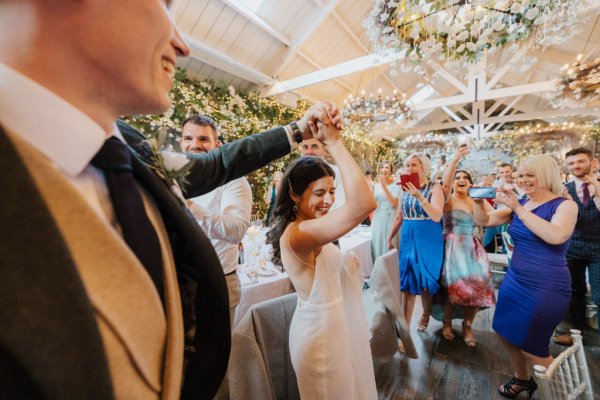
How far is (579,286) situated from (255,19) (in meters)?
5.64

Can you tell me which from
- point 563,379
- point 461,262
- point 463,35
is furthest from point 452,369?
point 463,35

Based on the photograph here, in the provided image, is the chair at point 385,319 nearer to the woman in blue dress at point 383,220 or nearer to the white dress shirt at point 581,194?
the woman in blue dress at point 383,220

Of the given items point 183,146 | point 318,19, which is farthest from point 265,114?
point 183,146

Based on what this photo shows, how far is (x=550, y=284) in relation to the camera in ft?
5.70

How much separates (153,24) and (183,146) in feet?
5.17

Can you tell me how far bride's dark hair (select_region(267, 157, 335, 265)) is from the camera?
135 centimetres

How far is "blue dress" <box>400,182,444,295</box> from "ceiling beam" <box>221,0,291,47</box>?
12.7 ft

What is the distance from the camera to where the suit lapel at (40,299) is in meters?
0.27

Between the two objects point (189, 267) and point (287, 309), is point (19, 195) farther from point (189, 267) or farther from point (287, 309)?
point (287, 309)

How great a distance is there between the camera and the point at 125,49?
14.6 inches

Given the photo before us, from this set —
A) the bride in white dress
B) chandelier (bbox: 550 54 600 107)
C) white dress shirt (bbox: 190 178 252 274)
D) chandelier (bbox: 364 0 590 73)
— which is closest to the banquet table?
white dress shirt (bbox: 190 178 252 274)

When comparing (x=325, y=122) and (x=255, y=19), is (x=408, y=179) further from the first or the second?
(x=255, y=19)

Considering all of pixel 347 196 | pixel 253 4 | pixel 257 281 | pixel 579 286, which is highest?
pixel 253 4

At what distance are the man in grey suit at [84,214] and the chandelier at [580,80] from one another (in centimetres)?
512
